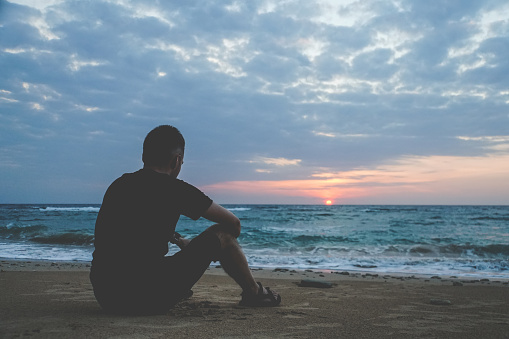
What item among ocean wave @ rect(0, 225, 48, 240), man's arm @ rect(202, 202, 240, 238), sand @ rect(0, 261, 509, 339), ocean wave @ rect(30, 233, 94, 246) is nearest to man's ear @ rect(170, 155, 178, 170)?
man's arm @ rect(202, 202, 240, 238)

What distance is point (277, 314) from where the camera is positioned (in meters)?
3.15

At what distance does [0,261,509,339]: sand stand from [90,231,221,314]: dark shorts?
105 mm

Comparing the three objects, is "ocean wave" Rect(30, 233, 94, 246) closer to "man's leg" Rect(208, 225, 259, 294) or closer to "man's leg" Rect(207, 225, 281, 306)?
"man's leg" Rect(207, 225, 281, 306)

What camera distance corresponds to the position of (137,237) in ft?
8.36

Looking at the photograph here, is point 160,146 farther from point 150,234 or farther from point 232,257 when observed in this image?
point 232,257

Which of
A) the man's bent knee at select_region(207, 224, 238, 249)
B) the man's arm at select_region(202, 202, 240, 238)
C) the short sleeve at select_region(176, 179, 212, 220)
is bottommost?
the man's bent knee at select_region(207, 224, 238, 249)

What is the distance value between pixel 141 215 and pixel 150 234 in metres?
0.15

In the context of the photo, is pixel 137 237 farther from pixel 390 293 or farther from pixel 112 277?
pixel 390 293

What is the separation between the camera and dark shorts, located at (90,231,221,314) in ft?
8.50

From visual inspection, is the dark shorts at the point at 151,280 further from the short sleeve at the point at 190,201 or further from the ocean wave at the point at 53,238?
the ocean wave at the point at 53,238

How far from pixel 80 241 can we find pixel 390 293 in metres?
12.5

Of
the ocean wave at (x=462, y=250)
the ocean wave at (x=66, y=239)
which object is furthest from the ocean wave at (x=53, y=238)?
the ocean wave at (x=462, y=250)

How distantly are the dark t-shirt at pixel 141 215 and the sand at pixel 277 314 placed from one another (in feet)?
1.55

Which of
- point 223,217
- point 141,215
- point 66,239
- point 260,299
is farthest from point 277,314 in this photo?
point 66,239
